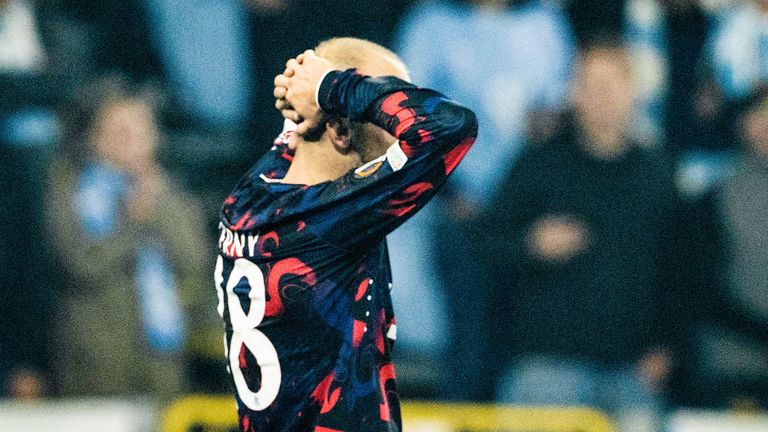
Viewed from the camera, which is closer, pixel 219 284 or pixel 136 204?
pixel 219 284

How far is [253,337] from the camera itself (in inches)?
93.4

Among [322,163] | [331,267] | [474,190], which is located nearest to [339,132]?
[322,163]

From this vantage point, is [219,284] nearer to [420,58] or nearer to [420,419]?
[420,419]

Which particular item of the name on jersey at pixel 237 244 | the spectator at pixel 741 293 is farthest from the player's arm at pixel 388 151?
the spectator at pixel 741 293

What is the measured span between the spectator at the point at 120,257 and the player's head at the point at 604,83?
2.26m

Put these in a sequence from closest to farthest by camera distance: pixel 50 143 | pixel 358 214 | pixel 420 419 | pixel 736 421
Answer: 1. pixel 358 214
2. pixel 420 419
3. pixel 736 421
4. pixel 50 143

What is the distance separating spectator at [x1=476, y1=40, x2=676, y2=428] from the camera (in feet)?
18.9

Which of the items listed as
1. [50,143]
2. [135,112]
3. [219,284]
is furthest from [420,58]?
[219,284]

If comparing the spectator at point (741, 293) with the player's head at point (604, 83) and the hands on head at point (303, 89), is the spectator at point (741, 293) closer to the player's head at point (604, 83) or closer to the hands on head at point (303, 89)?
the player's head at point (604, 83)

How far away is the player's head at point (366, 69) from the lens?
7.49ft

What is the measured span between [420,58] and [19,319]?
2.58 metres

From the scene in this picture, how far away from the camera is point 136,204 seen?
18.8 ft

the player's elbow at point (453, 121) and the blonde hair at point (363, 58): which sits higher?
the blonde hair at point (363, 58)

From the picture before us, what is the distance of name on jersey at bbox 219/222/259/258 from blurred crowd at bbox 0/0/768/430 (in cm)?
338
